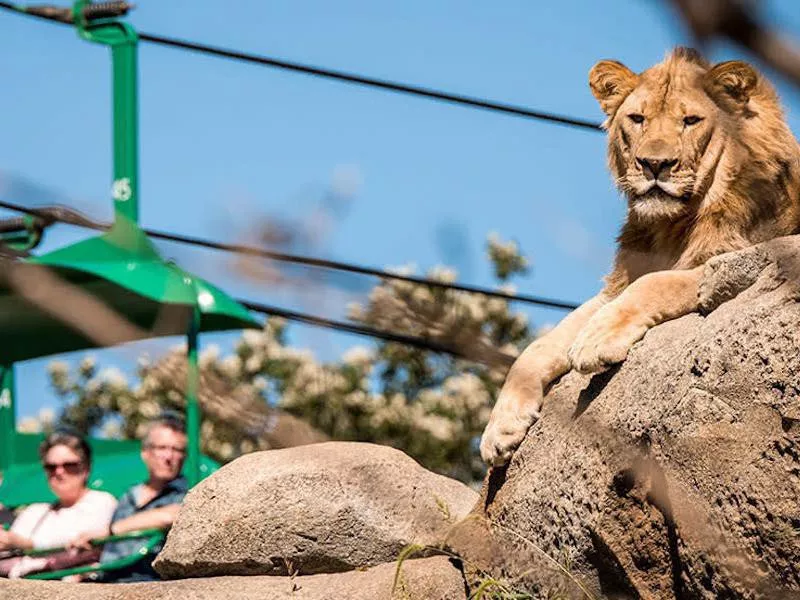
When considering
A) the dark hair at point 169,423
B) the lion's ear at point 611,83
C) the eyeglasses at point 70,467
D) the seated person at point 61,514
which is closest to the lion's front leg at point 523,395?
the lion's ear at point 611,83

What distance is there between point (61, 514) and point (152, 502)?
0.45m

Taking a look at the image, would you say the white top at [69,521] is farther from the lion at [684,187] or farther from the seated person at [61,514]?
the lion at [684,187]

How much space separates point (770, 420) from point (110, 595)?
2.45m

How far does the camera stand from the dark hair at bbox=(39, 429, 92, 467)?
21.4 feet

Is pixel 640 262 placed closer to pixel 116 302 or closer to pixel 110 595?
pixel 110 595

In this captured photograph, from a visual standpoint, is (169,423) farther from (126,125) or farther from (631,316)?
(631,316)

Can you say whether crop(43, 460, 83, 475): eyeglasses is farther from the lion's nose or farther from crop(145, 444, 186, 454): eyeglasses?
the lion's nose

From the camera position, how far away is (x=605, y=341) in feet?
12.6

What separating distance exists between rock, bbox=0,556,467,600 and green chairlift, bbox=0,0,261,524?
1.33 metres

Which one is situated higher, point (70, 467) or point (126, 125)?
point (126, 125)

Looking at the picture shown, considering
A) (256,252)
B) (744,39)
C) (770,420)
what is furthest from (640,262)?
(744,39)

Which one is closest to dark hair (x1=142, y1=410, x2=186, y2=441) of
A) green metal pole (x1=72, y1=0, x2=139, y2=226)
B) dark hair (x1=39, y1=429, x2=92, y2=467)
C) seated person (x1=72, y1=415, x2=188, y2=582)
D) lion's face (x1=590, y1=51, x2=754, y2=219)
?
seated person (x1=72, y1=415, x2=188, y2=582)

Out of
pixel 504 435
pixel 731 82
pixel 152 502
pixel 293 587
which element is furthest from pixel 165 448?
pixel 731 82

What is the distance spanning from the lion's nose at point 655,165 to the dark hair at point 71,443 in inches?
130
